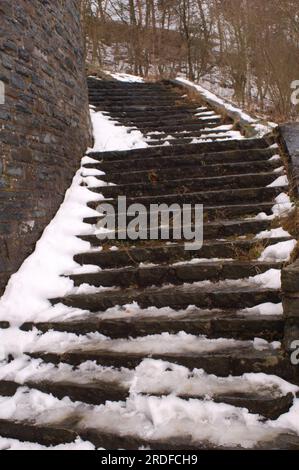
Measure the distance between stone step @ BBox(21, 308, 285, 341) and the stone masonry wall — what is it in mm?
792

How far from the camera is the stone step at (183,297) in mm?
2639

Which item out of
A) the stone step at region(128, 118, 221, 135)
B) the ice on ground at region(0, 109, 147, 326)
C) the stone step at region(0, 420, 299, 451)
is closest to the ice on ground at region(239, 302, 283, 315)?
the stone step at region(0, 420, 299, 451)

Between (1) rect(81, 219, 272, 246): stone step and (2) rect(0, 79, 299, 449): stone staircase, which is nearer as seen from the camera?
(2) rect(0, 79, 299, 449): stone staircase

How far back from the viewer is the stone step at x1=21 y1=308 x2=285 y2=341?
2416 millimetres

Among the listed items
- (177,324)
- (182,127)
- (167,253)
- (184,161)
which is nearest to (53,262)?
(167,253)

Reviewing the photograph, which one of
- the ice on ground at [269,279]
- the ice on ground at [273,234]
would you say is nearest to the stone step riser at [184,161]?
the ice on ground at [273,234]

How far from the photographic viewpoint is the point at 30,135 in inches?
139

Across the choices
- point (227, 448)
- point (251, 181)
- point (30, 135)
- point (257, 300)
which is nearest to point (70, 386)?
point (227, 448)

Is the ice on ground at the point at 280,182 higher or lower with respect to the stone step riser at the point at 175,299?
higher

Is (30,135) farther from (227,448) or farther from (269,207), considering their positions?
(227,448)

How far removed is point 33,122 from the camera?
3600mm

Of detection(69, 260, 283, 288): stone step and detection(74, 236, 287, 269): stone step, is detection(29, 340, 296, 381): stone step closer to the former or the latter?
detection(69, 260, 283, 288): stone step

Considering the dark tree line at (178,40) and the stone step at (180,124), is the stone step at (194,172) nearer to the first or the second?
the stone step at (180,124)

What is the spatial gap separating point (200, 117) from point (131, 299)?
484 centimetres
